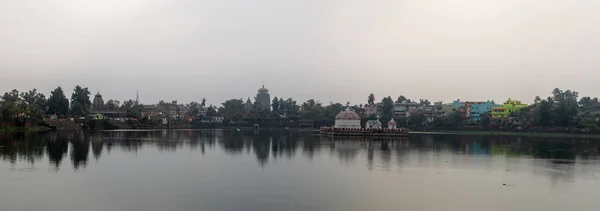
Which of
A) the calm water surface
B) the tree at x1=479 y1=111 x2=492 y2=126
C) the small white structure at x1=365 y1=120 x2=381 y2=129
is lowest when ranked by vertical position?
the calm water surface

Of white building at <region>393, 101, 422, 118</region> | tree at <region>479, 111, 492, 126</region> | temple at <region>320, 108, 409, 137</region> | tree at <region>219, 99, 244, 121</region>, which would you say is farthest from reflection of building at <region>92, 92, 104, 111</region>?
tree at <region>479, 111, 492, 126</region>

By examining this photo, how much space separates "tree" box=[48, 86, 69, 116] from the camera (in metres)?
98.1

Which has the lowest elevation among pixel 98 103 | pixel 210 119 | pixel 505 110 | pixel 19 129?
pixel 19 129

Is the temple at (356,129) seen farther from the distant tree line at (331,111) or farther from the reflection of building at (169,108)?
the reflection of building at (169,108)

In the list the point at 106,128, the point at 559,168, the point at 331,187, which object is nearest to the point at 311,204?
the point at 331,187

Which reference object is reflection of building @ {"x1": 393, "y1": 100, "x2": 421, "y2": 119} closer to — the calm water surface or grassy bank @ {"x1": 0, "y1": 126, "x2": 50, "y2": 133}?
grassy bank @ {"x1": 0, "y1": 126, "x2": 50, "y2": 133}

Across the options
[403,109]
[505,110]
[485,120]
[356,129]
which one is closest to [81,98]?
[356,129]

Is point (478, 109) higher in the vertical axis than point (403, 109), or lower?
lower

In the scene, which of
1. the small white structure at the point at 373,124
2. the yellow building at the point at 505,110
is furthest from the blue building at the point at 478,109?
the small white structure at the point at 373,124

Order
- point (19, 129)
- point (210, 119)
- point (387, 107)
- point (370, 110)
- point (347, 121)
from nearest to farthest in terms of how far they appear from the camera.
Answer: point (19, 129) < point (347, 121) < point (387, 107) < point (370, 110) < point (210, 119)

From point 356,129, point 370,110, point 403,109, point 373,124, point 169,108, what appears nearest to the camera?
point 356,129

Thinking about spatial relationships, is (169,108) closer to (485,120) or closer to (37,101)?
(37,101)

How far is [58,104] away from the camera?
323 feet

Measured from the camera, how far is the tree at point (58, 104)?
9812 cm
